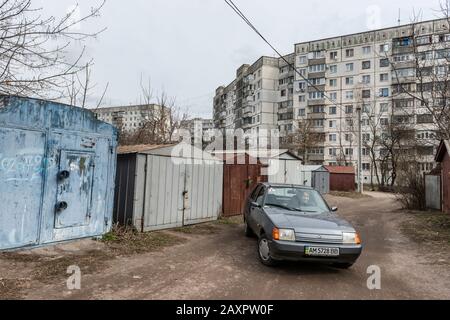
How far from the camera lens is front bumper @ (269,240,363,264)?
553 cm

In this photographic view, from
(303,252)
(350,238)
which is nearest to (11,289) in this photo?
(303,252)

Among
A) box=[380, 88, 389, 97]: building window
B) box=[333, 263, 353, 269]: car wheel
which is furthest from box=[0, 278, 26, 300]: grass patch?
box=[380, 88, 389, 97]: building window

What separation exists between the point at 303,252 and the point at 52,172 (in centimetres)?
512

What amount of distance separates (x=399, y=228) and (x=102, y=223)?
32.4 feet

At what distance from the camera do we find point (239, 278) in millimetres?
5566

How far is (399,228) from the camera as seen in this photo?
468 inches

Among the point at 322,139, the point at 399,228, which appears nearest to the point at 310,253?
the point at 399,228

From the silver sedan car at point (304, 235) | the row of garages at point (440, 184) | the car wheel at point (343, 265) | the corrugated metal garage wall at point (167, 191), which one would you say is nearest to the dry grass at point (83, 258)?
the corrugated metal garage wall at point (167, 191)

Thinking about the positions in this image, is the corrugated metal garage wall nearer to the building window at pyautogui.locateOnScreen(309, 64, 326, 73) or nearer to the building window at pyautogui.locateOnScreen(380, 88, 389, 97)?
the building window at pyautogui.locateOnScreen(380, 88, 389, 97)

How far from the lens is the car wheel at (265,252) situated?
612cm

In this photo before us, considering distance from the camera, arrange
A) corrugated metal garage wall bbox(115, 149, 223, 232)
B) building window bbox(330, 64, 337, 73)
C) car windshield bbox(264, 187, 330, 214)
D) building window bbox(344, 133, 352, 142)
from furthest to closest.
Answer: building window bbox(330, 64, 337, 73), building window bbox(344, 133, 352, 142), corrugated metal garage wall bbox(115, 149, 223, 232), car windshield bbox(264, 187, 330, 214)

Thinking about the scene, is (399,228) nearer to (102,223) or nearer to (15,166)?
(102,223)

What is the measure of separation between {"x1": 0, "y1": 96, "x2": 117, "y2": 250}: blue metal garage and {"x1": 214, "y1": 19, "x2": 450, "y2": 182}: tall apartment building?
A: 4139 centimetres

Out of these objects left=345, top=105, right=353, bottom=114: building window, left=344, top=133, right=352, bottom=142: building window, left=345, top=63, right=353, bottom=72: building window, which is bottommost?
left=344, top=133, right=352, bottom=142: building window
